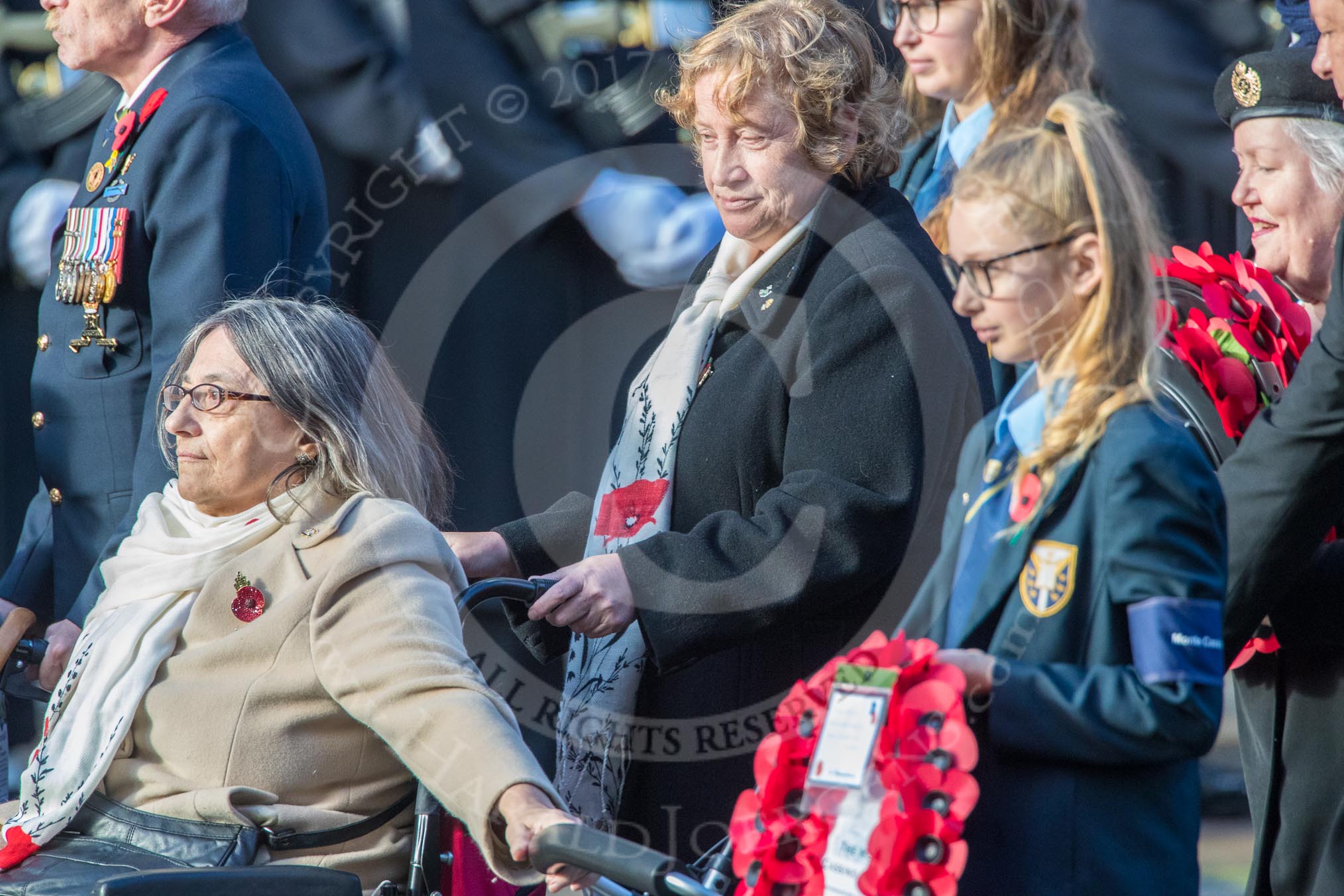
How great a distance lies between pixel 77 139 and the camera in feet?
15.0

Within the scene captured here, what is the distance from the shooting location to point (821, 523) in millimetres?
2227

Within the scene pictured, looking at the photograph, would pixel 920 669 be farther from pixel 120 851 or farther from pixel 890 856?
pixel 120 851

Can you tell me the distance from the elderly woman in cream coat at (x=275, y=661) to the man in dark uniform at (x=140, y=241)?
40 cm

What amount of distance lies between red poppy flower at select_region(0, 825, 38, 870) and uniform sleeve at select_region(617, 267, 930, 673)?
0.88 m

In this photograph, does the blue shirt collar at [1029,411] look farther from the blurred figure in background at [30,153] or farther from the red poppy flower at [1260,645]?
the blurred figure in background at [30,153]

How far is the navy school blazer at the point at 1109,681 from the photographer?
162 centimetres

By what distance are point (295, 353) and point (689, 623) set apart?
73 cm

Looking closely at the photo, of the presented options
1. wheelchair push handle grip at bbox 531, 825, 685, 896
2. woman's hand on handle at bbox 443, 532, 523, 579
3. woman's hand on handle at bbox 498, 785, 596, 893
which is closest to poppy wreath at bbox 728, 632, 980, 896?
wheelchair push handle grip at bbox 531, 825, 685, 896

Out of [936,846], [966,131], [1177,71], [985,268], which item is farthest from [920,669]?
[1177,71]

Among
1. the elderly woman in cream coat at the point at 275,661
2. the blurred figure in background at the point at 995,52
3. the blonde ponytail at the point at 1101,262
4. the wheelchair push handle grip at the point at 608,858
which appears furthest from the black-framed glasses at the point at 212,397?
the blonde ponytail at the point at 1101,262

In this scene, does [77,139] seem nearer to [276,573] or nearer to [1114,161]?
[276,573]

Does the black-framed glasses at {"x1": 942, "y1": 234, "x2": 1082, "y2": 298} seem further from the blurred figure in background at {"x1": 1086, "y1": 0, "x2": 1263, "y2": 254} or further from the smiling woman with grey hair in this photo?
the blurred figure in background at {"x1": 1086, "y1": 0, "x2": 1263, "y2": 254}

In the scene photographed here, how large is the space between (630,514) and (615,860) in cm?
92

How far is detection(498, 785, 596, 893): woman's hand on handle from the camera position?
184cm
